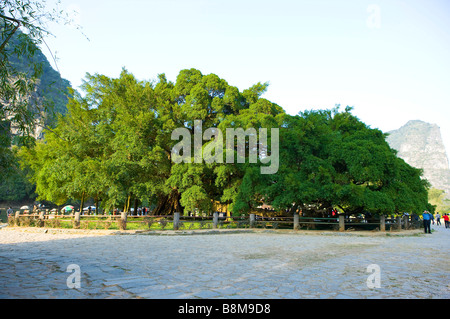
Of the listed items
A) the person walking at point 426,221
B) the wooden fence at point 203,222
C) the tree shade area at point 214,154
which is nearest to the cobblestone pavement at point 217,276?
the wooden fence at point 203,222

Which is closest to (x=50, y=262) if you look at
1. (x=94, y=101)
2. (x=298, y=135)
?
(x=298, y=135)

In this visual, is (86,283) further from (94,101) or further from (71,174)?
(94,101)

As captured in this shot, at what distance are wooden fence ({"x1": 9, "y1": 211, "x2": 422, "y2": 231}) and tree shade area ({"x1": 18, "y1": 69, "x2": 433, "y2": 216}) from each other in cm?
94

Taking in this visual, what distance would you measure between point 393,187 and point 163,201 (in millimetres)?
17584

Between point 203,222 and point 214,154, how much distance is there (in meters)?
4.62

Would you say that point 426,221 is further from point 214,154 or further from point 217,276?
point 217,276

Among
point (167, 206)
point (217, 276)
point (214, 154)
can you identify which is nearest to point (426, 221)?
point (214, 154)

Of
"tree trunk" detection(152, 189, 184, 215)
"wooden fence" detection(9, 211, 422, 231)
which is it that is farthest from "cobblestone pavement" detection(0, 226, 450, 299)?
"tree trunk" detection(152, 189, 184, 215)

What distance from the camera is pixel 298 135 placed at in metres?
19.5

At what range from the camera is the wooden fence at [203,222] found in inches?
683

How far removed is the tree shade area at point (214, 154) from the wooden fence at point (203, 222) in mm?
939

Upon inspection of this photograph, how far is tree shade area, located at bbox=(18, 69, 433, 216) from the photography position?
60.4ft

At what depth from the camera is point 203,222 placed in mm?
18406
